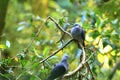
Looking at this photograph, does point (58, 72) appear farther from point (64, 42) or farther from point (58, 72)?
point (64, 42)

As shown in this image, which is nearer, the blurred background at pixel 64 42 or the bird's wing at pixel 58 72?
the bird's wing at pixel 58 72

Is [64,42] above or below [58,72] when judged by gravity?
above

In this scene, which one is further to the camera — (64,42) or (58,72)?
(64,42)

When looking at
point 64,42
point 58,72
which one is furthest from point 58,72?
point 64,42

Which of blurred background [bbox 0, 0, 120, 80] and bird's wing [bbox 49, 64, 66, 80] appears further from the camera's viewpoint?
blurred background [bbox 0, 0, 120, 80]

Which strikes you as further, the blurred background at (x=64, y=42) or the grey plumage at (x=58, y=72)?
the blurred background at (x=64, y=42)

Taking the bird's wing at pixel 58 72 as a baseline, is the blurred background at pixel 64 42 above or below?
above

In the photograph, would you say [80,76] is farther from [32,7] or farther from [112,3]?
[32,7]

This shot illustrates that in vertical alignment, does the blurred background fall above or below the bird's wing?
above

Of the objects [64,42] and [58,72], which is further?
[64,42]

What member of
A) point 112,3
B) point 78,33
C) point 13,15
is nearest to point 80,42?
point 78,33

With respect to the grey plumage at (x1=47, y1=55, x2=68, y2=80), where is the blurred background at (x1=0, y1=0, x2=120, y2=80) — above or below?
above

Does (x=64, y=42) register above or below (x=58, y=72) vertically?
above

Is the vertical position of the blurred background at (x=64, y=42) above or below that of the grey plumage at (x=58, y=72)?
above
